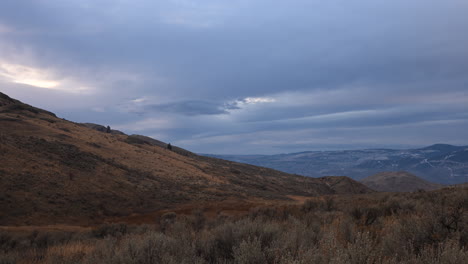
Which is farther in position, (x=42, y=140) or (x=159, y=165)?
(x=159, y=165)

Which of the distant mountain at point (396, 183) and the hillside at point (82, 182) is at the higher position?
the hillside at point (82, 182)

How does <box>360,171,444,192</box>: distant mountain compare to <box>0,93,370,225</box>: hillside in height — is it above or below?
below

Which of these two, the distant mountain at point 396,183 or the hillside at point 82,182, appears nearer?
the hillside at point 82,182

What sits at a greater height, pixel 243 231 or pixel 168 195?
pixel 243 231

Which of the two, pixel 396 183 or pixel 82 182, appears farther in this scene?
pixel 396 183

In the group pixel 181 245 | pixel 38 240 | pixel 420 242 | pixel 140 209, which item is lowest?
pixel 140 209

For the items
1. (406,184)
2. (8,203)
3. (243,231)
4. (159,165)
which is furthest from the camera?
(406,184)

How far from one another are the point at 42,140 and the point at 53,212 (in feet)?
59.8

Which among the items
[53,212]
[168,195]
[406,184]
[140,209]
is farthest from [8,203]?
[406,184]

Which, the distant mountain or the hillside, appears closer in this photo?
the hillside

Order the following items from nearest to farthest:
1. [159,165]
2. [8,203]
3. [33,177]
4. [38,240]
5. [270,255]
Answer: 1. [270,255]
2. [38,240]
3. [8,203]
4. [33,177]
5. [159,165]

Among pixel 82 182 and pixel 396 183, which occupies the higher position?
pixel 82 182

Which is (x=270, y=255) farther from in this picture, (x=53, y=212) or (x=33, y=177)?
(x=33, y=177)

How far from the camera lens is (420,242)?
5789 mm
